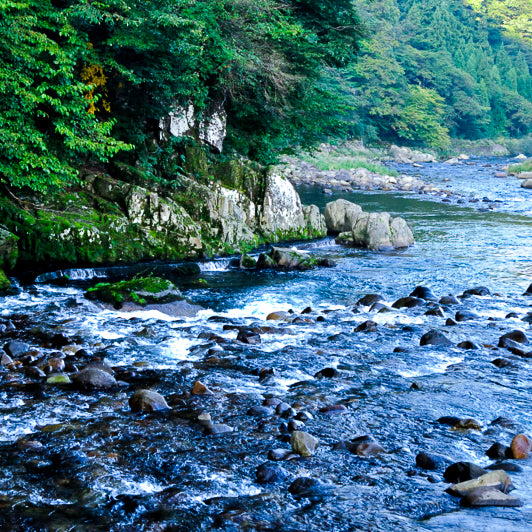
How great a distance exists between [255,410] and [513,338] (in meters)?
5.07

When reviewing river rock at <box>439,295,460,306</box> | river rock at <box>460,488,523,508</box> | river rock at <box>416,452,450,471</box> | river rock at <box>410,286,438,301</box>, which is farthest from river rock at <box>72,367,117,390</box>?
river rock at <box>410,286,438,301</box>

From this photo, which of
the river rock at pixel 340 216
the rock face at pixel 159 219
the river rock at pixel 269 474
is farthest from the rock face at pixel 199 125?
the river rock at pixel 269 474

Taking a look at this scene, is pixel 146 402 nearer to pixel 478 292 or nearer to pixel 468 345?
pixel 468 345

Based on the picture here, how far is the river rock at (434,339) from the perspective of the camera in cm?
991

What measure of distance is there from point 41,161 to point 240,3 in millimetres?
8535

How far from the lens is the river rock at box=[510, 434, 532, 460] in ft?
19.6

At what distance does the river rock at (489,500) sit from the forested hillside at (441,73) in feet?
178

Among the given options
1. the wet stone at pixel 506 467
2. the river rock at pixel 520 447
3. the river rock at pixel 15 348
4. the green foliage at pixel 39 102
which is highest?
the green foliage at pixel 39 102

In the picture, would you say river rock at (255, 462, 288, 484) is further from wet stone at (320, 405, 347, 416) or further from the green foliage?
the green foliage

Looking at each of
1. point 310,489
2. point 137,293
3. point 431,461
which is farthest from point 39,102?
point 431,461

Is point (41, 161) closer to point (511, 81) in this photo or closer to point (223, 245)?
point (223, 245)

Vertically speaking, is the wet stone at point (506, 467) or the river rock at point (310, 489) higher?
the river rock at point (310, 489)

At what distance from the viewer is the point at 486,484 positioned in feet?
17.4

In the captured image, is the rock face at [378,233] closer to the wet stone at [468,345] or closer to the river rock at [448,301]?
the river rock at [448,301]
